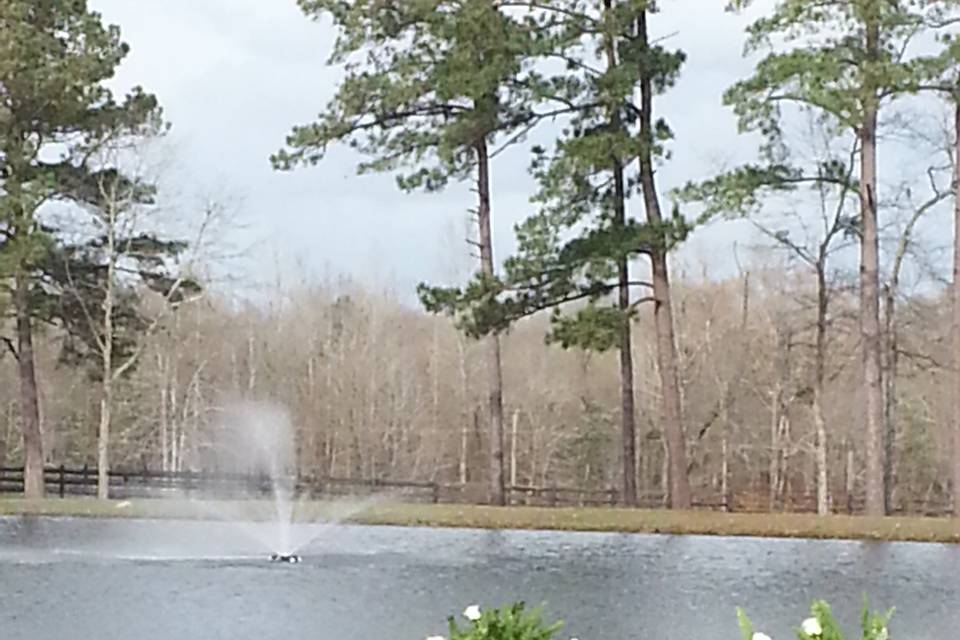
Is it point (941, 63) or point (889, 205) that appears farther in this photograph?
point (889, 205)

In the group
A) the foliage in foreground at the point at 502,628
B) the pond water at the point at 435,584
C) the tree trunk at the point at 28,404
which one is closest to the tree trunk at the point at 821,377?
the pond water at the point at 435,584

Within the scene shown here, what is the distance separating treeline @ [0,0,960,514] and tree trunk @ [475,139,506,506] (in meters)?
0.04

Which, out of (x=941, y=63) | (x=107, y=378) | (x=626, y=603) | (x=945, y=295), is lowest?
(x=626, y=603)

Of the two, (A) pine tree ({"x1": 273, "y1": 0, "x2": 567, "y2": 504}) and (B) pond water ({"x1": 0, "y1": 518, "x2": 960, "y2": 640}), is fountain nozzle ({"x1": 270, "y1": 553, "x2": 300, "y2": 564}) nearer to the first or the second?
(B) pond water ({"x1": 0, "y1": 518, "x2": 960, "y2": 640})

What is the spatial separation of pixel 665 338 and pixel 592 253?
5.44 ft

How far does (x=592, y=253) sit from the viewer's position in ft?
66.9

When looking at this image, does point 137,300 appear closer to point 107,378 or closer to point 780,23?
point 107,378

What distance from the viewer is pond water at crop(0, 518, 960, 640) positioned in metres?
8.82

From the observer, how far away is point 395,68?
71.1 ft

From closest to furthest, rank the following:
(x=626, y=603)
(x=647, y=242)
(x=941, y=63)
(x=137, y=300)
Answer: (x=626, y=603)
(x=941, y=63)
(x=647, y=242)
(x=137, y=300)

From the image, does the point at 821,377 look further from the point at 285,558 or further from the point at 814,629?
the point at 814,629

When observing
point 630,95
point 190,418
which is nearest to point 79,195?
point 630,95

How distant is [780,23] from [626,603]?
10771mm

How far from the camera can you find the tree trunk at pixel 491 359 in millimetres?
22344
